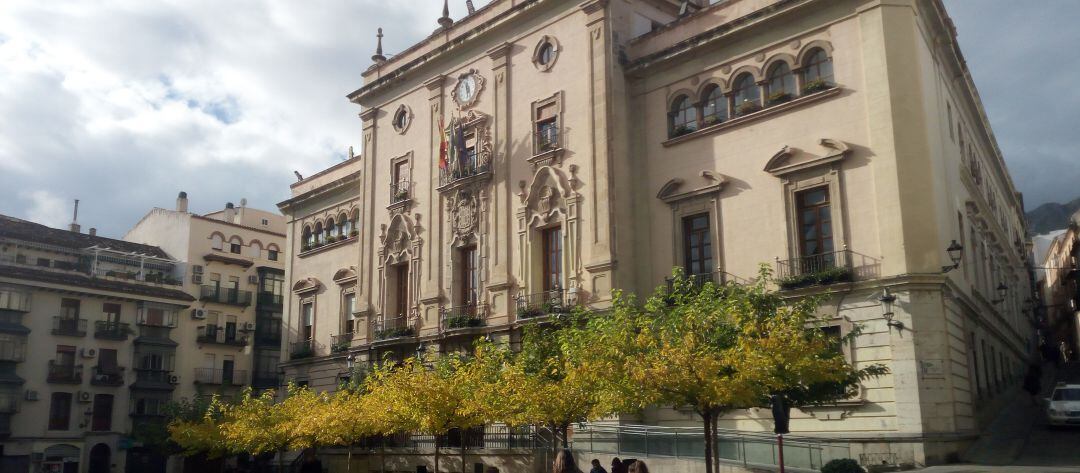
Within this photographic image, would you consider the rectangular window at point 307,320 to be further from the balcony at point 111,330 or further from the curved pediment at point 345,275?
the balcony at point 111,330

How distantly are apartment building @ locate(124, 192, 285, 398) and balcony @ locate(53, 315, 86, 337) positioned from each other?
5841mm

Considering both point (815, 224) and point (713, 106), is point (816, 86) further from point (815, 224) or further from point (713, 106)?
point (815, 224)

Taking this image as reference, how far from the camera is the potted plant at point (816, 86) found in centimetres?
2638

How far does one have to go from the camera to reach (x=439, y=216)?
36.5 metres

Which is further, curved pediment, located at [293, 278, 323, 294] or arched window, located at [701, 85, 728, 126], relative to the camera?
curved pediment, located at [293, 278, 323, 294]

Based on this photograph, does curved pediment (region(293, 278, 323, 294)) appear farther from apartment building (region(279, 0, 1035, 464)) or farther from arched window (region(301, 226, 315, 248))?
apartment building (region(279, 0, 1035, 464))

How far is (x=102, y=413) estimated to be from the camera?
50219 mm

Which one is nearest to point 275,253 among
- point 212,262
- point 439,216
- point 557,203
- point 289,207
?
point 212,262

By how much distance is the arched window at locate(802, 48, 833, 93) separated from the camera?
2648cm

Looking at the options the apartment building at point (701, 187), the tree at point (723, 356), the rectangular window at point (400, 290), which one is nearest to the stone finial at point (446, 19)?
the apartment building at point (701, 187)

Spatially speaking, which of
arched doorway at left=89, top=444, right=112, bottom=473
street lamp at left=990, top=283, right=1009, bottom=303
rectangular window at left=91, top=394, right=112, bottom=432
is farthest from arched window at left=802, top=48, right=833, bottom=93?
arched doorway at left=89, top=444, right=112, bottom=473

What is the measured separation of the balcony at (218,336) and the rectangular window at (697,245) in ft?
122

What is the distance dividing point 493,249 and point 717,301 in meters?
14.3

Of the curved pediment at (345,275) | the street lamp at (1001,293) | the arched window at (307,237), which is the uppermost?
the arched window at (307,237)
